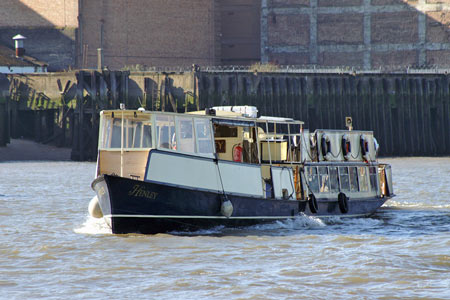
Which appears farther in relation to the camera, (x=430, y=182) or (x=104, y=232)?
(x=430, y=182)

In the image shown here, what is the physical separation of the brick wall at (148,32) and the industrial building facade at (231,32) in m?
0.09

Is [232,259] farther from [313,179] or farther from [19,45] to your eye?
[19,45]

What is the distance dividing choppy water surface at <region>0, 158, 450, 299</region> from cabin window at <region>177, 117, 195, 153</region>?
2.18 metres

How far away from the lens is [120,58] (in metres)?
76.1

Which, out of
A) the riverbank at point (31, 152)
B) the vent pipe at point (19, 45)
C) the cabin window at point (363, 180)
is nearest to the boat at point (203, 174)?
the cabin window at point (363, 180)

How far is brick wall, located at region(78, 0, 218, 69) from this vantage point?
2980 inches

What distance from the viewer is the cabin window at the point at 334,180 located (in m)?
26.7

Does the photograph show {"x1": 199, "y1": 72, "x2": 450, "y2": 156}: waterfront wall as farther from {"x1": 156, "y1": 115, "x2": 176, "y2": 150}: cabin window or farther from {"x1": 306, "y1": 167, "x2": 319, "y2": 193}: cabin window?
{"x1": 156, "y1": 115, "x2": 176, "y2": 150}: cabin window

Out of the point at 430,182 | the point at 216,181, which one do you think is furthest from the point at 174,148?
the point at 430,182

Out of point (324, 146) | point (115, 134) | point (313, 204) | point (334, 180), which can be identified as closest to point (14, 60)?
point (324, 146)

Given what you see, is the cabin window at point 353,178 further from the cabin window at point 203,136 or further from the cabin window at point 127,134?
the cabin window at point 127,134

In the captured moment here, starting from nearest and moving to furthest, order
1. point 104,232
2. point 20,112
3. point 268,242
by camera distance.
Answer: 1. point 268,242
2. point 104,232
3. point 20,112

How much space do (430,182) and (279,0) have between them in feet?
148

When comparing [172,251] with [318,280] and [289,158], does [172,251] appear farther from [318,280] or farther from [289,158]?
[289,158]
